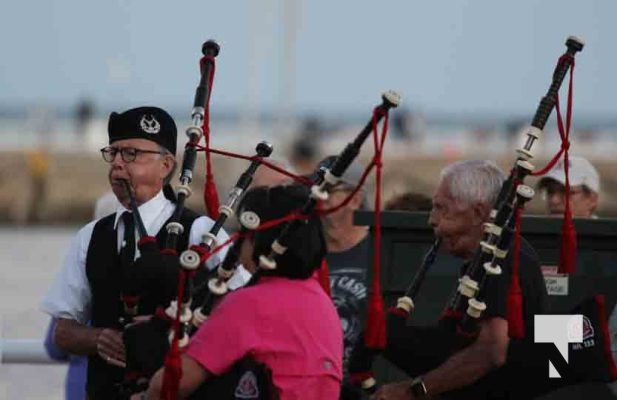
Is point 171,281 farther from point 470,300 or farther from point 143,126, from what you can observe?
point 470,300

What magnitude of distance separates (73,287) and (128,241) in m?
0.26

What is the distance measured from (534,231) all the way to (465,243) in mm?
827

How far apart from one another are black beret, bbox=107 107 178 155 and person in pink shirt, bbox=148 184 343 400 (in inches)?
34.2

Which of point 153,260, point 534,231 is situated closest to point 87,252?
point 153,260

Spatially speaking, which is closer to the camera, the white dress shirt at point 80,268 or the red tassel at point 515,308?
the red tassel at point 515,308

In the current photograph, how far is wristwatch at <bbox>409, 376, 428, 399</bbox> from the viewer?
6070 millimetres

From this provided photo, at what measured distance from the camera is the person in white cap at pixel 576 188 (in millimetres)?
8508

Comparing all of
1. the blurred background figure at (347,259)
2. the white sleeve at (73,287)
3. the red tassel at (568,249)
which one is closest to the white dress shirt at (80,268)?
the white sleeve at (73,287)

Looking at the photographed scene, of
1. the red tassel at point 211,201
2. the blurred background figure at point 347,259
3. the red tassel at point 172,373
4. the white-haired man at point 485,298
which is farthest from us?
the blurred background figure at point 347,259

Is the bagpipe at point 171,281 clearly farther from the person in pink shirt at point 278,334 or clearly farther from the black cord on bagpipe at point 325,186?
the black cord on bagpipe at point 325,186

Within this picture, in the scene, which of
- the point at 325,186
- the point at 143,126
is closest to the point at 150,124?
the point at 143,126

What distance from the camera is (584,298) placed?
22.4 ft

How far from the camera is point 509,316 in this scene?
5.74 meters

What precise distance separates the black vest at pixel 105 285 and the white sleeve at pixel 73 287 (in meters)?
0.04
